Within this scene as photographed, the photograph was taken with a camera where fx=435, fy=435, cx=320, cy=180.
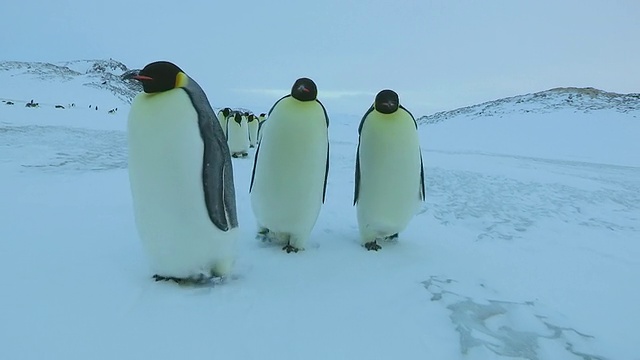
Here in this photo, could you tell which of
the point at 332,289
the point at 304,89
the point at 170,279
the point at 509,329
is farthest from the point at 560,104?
the point at 170,279

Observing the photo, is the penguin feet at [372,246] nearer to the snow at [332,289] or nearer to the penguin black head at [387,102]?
the snow at [332,289]

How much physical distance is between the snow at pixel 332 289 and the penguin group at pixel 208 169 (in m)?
0.20

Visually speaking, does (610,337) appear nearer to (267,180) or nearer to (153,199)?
(267,180)

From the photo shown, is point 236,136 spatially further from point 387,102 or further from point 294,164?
point 294,164

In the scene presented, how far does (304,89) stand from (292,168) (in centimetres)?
58

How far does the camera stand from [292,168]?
3.14 m

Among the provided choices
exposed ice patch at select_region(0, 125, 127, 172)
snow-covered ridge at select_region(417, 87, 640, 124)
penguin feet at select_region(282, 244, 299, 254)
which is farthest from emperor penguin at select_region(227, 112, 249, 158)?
snow-covered ridge at select_region(417, 87, 640, 124)

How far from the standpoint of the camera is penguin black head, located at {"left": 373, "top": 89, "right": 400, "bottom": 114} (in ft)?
11.4

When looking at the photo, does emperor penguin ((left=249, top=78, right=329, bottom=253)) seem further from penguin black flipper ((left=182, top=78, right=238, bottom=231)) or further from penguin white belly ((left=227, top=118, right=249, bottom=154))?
penguin white belly ((left=227, top=118, right=249, bottom=154))

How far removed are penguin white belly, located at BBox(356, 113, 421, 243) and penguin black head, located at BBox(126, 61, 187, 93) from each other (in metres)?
1.68

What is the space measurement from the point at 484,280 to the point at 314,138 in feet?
5.08

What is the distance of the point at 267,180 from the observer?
3234 millimetres

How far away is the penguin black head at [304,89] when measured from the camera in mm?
3154

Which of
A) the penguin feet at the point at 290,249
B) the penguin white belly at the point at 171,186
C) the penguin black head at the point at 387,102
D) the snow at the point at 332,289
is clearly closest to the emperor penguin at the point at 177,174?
the penguin white belly at the point at 171,186
